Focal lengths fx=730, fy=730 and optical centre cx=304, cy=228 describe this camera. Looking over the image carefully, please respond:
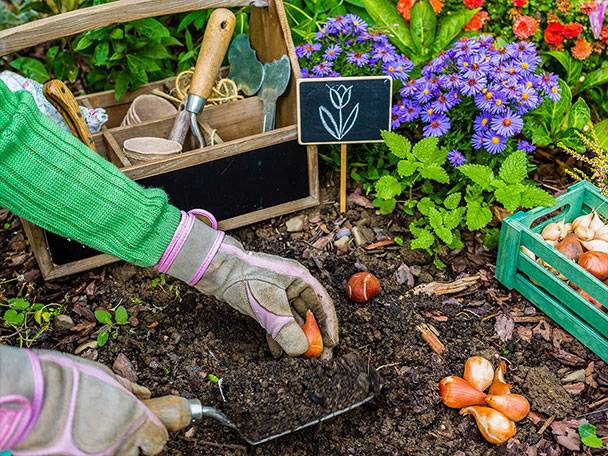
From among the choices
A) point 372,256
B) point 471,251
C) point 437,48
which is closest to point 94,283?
point 372,256

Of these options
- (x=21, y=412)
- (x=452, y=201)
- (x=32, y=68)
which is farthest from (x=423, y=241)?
(x=32, y=68)

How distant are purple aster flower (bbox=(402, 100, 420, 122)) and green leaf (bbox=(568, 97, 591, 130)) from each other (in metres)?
0.65

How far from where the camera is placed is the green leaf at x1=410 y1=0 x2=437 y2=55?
2.84 m

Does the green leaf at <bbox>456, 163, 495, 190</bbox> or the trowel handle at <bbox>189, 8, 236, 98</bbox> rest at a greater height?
the trowel handle at <bbox>189, 8, 236, 98</bbox>

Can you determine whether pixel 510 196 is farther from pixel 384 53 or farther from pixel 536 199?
pixel 384 53

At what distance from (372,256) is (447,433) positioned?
2.44 feet

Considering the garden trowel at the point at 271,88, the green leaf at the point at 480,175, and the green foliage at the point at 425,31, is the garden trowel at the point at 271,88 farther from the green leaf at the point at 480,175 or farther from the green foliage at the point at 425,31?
the green leaf at the point at 480,175

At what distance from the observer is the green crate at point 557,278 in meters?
2.17

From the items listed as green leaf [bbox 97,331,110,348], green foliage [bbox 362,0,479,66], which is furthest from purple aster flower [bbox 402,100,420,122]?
green leaf [bbox 97,331,110,348]

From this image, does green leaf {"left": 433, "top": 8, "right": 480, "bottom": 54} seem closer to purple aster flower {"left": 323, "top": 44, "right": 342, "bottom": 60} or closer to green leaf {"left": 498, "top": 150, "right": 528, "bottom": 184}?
purple aster flower {"left": 323, "top": 44, "right": 342, "bottom": 60}

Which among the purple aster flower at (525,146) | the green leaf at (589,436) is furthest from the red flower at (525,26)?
the green leaf at (589,436)

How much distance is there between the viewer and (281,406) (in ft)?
6.43

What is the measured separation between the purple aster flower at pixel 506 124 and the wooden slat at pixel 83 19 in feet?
3.43

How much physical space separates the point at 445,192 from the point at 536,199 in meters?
0.46
